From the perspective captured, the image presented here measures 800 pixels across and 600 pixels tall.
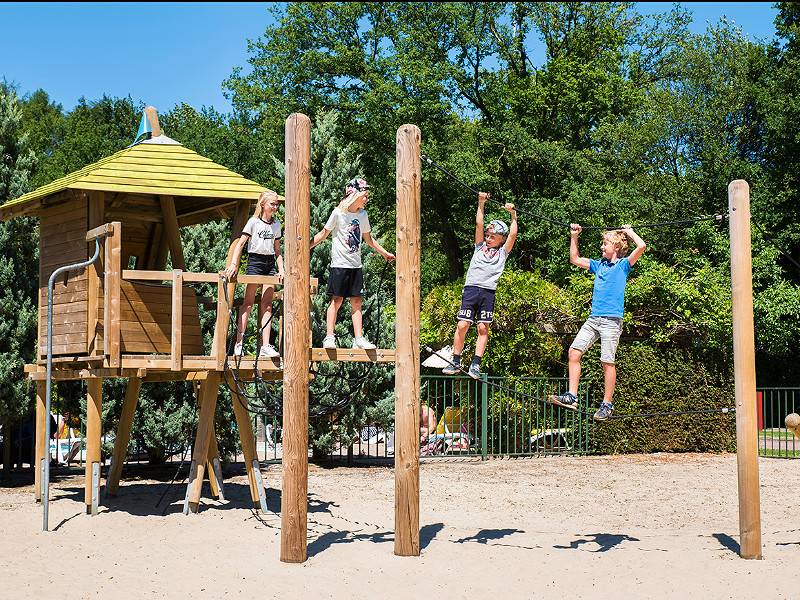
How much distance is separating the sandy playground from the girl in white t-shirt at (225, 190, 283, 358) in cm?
256

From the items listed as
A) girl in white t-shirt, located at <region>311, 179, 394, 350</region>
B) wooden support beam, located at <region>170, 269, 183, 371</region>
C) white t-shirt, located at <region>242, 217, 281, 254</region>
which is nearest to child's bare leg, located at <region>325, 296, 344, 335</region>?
girl in white t-shirt, located at <region>311, 179, 394, 350</region>

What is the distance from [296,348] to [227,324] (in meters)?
2.05

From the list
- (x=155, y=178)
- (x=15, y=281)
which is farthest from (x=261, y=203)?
(x=15, y=281)

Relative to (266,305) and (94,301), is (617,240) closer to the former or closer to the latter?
(266,305)

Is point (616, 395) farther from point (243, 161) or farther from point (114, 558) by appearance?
point (243, 161)

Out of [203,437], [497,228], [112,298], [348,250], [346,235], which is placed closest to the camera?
[497,228]

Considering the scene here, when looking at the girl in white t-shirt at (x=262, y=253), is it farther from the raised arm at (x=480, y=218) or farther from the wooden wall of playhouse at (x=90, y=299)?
the raised arm at (x=480, y=218)

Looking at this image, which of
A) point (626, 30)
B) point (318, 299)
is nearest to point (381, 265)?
point (318, 299)

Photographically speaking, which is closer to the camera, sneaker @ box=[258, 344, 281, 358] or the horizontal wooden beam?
the horizontal wooden beam

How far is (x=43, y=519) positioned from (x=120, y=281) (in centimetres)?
321

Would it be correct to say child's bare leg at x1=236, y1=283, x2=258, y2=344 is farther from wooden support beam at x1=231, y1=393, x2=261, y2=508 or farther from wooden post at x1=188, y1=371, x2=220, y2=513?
wooden support beam at x1=231, y1=393, x2=261, y2=508

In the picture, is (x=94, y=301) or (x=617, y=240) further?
(x=94, y=301)

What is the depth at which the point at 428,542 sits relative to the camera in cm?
972

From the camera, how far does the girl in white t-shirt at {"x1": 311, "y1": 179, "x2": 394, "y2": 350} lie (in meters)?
9.09
